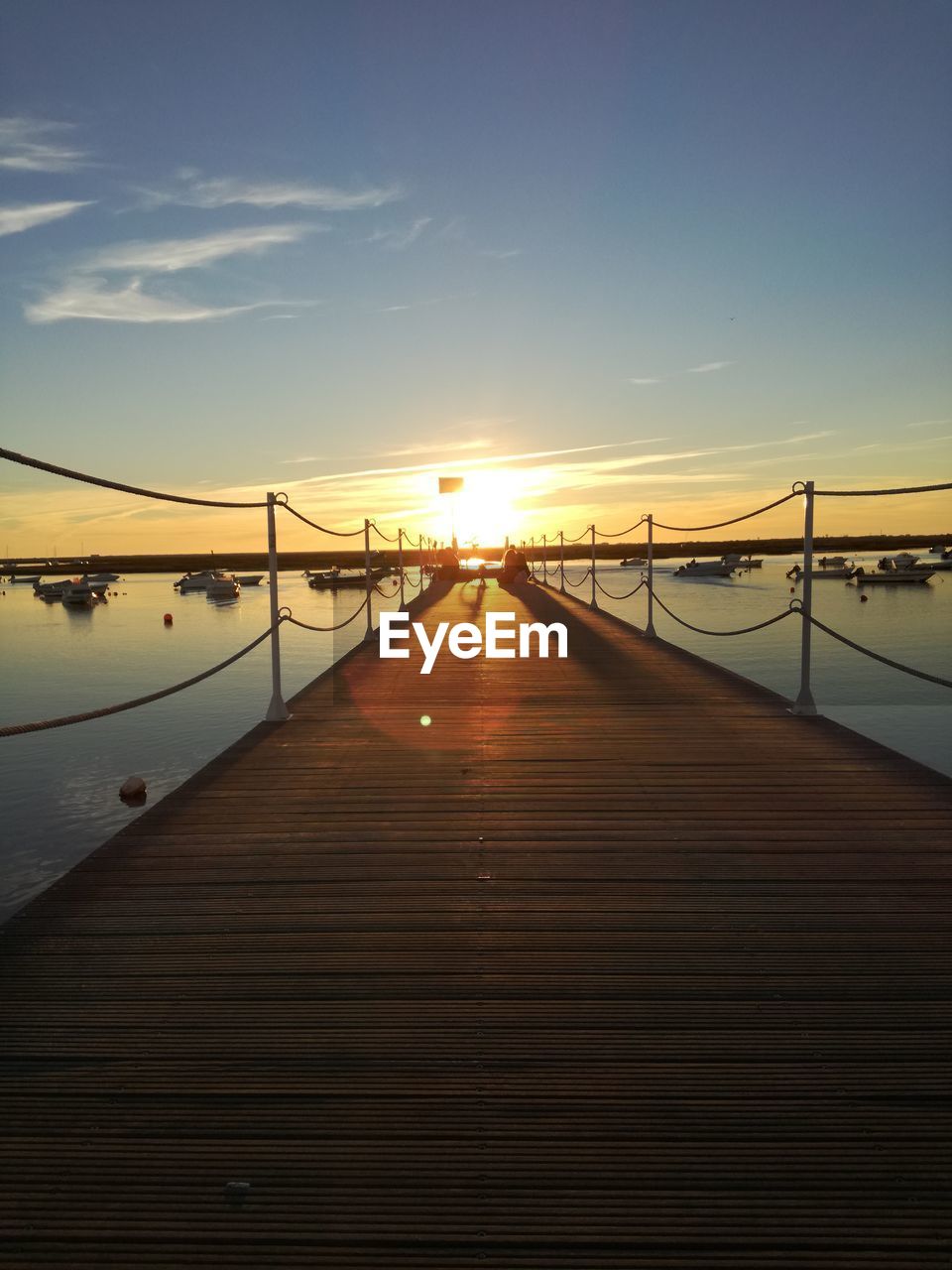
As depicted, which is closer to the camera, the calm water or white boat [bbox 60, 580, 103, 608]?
the calm water

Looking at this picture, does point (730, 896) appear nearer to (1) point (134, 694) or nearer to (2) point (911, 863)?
(2) point (911, 863)

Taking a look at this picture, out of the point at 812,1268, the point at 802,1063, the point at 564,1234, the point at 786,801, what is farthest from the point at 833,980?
the point at 786,801

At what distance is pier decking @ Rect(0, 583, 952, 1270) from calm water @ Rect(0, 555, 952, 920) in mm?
1730

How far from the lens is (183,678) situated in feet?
64.3

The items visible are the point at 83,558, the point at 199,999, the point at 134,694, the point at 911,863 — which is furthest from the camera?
the point at 83,558

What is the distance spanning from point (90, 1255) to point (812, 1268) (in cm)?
140

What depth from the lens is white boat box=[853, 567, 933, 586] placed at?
166ft

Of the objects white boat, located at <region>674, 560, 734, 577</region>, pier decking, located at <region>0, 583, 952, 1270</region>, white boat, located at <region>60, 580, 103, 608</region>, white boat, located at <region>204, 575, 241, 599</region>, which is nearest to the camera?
pier decking, located at <region>0, 583, 952, 1270</region>

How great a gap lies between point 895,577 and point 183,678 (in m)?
46.1

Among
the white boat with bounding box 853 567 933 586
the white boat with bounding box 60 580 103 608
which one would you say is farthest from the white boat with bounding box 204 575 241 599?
the white boat with bounding box 853 567 933 586

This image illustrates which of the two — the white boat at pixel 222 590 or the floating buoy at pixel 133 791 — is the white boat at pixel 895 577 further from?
the floating buoy at pixel 133 791

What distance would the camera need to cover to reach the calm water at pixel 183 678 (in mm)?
9141

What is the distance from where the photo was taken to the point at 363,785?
4477mm

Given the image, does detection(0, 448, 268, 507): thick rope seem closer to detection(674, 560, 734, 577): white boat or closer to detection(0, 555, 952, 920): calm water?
detection(0, 555, 952, 920): calm water
